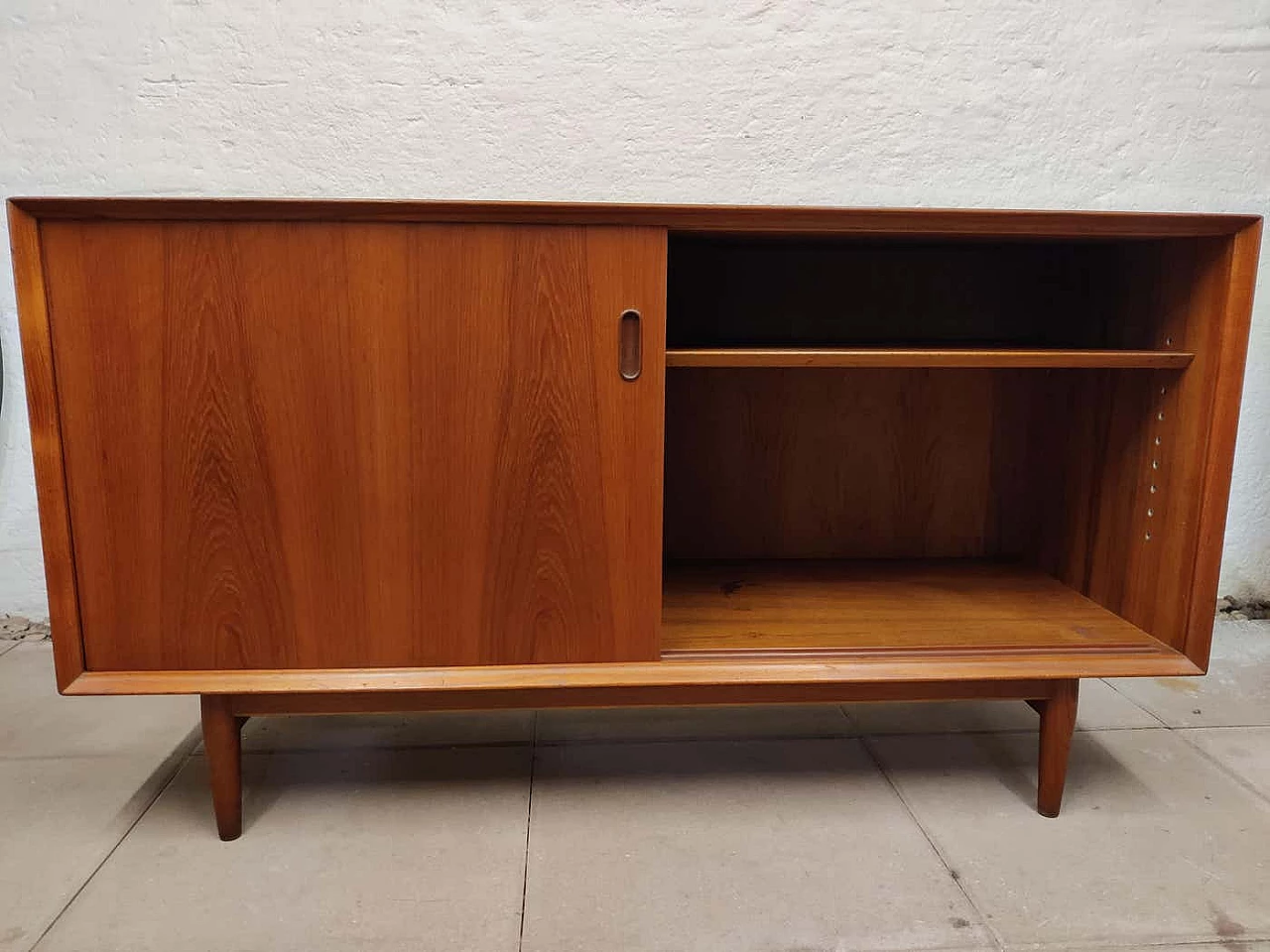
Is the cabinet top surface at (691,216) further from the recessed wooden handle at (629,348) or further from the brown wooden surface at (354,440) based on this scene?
the recessed wooden handle at (629,348)

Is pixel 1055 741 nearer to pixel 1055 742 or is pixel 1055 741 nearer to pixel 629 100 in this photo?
pixel 1055 742

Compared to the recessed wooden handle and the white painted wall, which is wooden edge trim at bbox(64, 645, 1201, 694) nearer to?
the recessed wooden handle

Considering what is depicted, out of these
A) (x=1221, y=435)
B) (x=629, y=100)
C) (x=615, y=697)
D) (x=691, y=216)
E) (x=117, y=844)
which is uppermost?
(x=629, y=100)

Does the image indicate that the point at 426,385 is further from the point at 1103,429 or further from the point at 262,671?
the point at 1103,429

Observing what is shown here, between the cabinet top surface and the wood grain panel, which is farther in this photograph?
the wood grain panel

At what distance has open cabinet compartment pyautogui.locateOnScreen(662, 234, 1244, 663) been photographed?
1393 millimetres

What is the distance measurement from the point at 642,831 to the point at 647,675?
261mm

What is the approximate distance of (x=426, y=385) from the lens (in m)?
1.11

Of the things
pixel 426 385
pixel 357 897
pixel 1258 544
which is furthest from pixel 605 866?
pixel 1258 544

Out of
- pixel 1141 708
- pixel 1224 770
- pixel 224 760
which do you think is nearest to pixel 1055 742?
pixel 1224 770

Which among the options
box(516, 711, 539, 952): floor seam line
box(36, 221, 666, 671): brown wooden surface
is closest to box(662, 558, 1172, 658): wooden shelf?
box(36, 221, 666, 671): brown wooden surface

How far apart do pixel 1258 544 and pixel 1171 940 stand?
152 centimetres

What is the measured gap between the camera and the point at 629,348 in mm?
1121

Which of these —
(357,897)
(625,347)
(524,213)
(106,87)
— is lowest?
(357,897)
